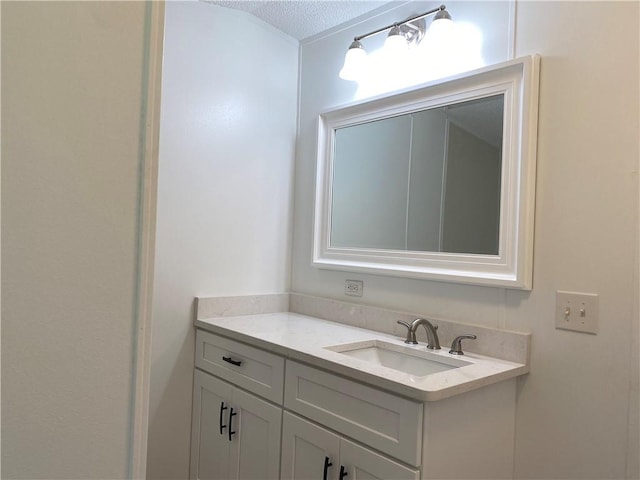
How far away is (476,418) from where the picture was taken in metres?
1.39

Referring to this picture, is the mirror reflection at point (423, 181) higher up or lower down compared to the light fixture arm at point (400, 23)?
lower down

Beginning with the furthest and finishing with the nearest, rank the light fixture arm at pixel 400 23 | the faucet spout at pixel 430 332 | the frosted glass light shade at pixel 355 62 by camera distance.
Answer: the frosted glass light shade at pixel 355 62, the light fixture arm at pixel 400 23, the faucet spout at pixel 430 332

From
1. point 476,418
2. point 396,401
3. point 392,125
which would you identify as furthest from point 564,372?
point 392,125

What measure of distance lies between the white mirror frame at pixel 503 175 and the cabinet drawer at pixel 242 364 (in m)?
0.59

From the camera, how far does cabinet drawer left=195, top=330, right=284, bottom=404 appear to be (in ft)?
5.50

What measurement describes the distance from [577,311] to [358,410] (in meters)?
0.73

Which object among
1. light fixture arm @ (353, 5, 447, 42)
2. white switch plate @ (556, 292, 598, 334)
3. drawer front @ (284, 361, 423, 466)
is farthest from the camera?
light fixture arm @ (353, 5, 447, 42)

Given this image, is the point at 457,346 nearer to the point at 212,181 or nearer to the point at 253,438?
the point at 253,438

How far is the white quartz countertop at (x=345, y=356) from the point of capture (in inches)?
49.5

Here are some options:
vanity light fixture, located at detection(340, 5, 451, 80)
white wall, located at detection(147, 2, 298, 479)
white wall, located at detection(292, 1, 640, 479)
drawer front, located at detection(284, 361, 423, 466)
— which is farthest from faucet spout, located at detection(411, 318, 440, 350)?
vanity light fixture, located at detection(340, 5, 451, 80)

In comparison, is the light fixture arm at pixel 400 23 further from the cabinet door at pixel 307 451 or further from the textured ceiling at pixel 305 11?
the cabinet door at pixel 307 451

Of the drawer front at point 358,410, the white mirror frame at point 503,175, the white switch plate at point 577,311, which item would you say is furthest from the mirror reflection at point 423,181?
the drawer front at point 358,410

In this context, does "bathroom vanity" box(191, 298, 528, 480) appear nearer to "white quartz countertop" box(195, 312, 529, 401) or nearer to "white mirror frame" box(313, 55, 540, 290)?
"white quartz countertop" box(195, 312, 529, 401)

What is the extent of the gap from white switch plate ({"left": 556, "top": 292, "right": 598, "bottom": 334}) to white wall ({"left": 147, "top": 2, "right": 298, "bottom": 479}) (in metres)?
1.34
